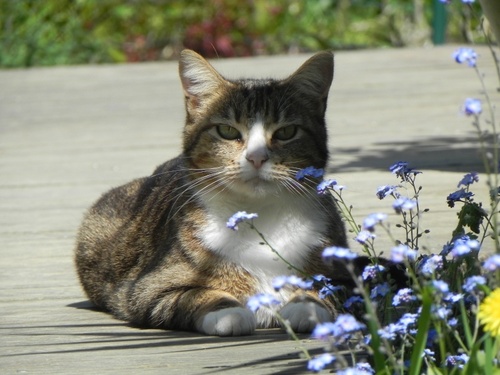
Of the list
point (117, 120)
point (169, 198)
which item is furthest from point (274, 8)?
point (169, 198)

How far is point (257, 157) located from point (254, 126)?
6.0 inches

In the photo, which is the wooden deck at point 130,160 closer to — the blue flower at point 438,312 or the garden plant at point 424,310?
the garden plant at point 424,310

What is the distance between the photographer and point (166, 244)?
3.46 m

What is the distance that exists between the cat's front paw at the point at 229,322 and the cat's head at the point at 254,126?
40 cm

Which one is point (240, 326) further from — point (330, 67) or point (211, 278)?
point (330, 67)

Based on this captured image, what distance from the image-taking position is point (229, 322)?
3.03m

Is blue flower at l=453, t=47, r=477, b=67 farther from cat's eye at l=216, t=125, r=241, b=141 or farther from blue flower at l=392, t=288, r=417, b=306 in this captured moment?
cat's eye at l=216, t=125, r=241, b=141

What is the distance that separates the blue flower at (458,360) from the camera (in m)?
2.20

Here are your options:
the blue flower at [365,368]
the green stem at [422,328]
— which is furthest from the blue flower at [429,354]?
the green stem at [422,328]

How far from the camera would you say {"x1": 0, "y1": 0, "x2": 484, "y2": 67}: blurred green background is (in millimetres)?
11188

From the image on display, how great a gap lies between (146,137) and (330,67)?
343 centimetres

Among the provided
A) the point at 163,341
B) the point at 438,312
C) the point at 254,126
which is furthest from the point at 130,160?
the point at 438,312

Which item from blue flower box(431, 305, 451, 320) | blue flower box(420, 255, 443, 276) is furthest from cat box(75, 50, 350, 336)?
blue flower box(431, 305, 451, 320)

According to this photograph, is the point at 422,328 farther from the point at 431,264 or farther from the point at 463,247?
the point at 431,264
